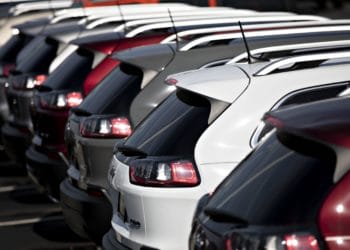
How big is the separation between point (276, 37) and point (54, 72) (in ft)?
8.55

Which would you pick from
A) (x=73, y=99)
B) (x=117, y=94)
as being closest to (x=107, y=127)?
(x=117, y=94)

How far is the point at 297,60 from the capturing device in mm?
7266

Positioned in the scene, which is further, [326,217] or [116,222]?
[116,222]

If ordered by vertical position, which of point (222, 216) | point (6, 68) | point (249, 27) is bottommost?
point (6, 68)

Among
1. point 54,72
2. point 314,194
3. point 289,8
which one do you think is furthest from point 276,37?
point 289,8

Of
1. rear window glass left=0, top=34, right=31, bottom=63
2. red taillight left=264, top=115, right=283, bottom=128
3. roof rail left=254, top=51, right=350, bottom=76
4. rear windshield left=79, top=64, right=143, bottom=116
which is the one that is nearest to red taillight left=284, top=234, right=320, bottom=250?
red taillight left=264, top=115, right=283, bottom=128

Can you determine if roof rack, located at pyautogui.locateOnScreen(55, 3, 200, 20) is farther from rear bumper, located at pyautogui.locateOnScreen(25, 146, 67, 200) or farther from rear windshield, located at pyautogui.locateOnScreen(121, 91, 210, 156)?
rear windshield, located at pyautogui.locateOnScreen(121, 91, 210, 156)

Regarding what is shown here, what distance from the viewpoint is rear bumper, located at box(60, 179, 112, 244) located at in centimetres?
864

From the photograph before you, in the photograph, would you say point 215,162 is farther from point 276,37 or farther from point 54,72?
point 54,72

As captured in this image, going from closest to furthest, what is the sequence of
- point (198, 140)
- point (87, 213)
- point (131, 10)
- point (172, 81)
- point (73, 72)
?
point (198, 140), point (172, 81), point (87, 213), point (73, 72), point (131, 10)

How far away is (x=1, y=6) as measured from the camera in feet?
77.5

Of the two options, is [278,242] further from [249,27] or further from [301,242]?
[249,27]

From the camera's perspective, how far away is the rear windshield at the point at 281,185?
14.6 feet

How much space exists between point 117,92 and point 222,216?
398 cm
